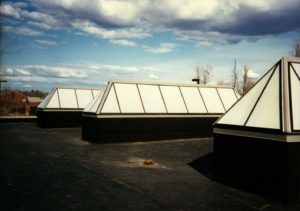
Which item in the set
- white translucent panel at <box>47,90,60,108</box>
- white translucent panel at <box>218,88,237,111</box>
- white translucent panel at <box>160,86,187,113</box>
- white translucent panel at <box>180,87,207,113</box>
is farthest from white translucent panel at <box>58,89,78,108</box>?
white translucent panel at <box>218,88,237,111</box>

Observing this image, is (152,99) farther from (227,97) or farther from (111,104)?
(227,97)

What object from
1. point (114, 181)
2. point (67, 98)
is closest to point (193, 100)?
point (67, 98)

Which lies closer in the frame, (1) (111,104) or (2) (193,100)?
(1) (111,104)

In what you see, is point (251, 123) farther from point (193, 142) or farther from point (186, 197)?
point (193, 142)

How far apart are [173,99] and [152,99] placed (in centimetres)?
178

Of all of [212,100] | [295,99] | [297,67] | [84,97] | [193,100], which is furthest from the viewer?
[84,97]

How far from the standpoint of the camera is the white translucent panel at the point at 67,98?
3348 cm

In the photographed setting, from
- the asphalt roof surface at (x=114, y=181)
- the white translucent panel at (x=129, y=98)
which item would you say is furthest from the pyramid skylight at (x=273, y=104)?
the white translucent panel at (x=129, y=98)

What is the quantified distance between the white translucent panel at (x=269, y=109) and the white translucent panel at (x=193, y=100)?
13.8m

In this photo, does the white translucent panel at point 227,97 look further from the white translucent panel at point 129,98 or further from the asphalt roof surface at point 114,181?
the asphalt roof surface at point 114,181

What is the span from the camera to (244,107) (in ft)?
38.9

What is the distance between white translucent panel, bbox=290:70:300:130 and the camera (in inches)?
389

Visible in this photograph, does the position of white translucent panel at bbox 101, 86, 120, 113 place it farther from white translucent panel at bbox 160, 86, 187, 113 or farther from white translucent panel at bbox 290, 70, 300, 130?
white translucent panel at bbox 290, 70, 300, 130

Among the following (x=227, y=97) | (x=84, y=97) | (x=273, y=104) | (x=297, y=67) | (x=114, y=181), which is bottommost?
(x=114, y=181)
